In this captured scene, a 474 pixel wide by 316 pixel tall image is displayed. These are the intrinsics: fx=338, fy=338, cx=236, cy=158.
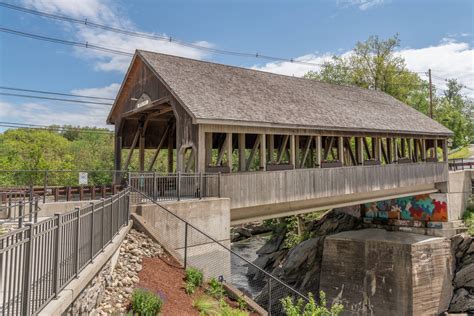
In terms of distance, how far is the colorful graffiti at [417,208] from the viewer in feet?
78.5

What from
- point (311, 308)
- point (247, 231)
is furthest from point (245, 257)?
point (311, 308)

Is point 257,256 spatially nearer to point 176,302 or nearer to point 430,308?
point 430,308

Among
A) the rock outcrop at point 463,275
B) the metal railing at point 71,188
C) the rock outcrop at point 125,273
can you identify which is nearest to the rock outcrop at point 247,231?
the metal railing at point 71,188

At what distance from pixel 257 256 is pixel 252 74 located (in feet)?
71.2

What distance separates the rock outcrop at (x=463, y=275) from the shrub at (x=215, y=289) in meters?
18.2

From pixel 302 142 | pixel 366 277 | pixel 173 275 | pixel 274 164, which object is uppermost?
pixel 302 142

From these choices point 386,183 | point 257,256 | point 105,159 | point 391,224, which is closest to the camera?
point 386,183

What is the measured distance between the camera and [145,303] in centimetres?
691

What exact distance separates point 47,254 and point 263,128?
10.8 m

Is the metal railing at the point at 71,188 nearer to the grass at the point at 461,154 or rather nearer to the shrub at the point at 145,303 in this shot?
the shrub at the point at 145,303

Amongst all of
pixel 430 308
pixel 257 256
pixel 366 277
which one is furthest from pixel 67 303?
pixel 257 256

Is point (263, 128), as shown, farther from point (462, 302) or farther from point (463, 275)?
point (463, 275)

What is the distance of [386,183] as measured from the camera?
65.3 feet

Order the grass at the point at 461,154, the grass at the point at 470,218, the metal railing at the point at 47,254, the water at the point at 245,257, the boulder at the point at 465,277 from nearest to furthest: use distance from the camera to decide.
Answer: the metal railing at the point at 47,254 < the boulder at the point at 465,277 < the grass at the point at 470,218 < the water at the point at 245,257 < the grass at the point at 461,154
